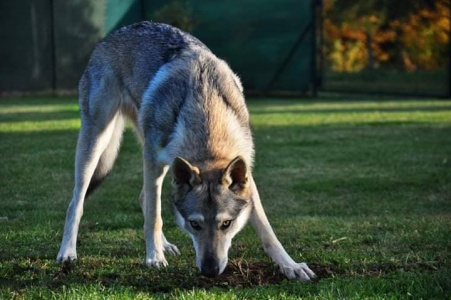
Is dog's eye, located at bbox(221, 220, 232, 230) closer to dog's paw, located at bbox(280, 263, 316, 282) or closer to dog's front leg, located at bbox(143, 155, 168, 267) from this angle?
dog's paw, located at bbox(280, 263, 316, 282)

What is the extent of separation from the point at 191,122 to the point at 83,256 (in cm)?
115

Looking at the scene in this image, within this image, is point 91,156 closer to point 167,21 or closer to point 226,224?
point 226,224

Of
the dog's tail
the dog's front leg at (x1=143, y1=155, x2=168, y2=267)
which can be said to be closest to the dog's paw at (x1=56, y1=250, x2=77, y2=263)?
the dog's front leg at (x1=143, y1=155, x2=168, y2=267)

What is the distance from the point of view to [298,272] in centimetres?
418

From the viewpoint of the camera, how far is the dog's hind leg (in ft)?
16.7

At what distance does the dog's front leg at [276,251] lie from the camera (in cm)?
418

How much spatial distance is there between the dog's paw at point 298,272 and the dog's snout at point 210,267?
522 mm

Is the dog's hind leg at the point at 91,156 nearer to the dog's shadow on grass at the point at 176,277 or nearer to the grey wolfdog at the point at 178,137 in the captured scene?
the grey wolfdog at the point at 178,137

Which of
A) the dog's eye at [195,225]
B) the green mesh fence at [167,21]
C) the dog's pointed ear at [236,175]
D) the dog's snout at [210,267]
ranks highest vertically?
the dog's pointed ear at [236,175]

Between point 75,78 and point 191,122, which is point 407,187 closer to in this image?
point 191,122

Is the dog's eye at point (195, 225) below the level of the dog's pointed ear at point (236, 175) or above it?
below

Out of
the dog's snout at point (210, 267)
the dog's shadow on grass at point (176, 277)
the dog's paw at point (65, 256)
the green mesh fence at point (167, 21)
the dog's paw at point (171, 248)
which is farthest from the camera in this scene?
the green mesh fence at point (167, 21)

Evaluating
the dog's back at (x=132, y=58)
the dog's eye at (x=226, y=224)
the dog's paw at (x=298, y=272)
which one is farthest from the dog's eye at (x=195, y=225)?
the dog's back at (x=132, y=58)

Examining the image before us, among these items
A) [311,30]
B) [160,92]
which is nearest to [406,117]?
[311,30]
